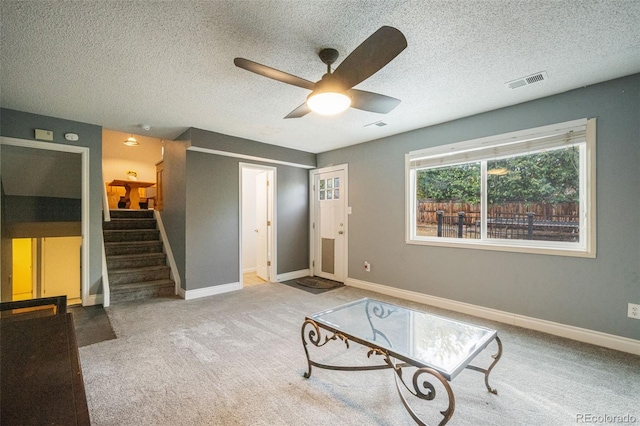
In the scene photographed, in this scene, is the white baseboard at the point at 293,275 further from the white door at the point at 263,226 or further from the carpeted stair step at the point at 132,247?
the carpeted stair step at the point at 132,247

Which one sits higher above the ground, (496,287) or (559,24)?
(559,24)

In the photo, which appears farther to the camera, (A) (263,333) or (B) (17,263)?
(B) (17,263)

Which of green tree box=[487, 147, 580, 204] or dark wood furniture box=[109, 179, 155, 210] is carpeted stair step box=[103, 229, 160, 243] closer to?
dark wood furniture box=[109, 179, 155, 210]

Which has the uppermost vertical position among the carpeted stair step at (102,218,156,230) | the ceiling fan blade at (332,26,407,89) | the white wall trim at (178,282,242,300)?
the ceiling fan blade at (332,26,407,89)

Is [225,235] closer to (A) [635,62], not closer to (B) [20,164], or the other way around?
(B) [20,164]

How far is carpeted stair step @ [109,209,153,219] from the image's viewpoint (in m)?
5.01

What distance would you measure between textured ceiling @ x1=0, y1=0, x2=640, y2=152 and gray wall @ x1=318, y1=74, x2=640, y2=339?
0.71 ft

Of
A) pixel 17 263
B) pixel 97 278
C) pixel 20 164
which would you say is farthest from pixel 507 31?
pixel 17 263

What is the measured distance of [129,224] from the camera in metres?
4.86

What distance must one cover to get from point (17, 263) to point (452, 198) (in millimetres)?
8322

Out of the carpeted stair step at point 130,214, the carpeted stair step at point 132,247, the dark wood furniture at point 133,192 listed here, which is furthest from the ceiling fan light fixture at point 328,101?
the dark wood furniture at point 133,192

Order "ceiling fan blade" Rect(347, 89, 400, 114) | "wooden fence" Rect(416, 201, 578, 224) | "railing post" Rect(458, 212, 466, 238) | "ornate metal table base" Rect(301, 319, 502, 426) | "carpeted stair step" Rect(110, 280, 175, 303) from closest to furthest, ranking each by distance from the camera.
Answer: "ornate metal table base" Rect(301, 319, 502, 426) → "ceiling fan blade" Rect(347, 89, 400, 114) → "wooden fence" Rect(416, 201, 578, 224) → "railing post" Rect(458, 212, 466, 238) → "carpeted stair step" Rect(110, 280, 175, 303)

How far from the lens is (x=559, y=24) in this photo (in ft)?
5.72

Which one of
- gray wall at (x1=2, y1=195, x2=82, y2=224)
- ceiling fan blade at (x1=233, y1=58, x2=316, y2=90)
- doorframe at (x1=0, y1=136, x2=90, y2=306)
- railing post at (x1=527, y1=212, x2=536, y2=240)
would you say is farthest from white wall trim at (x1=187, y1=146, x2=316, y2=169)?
railing post at (x1=527, y1=212, x2=536, y2=240)
